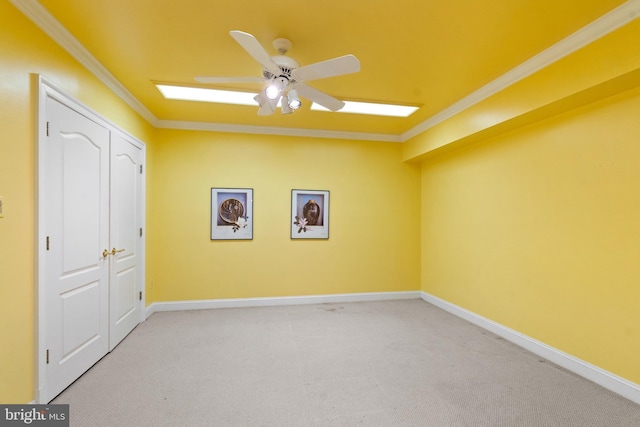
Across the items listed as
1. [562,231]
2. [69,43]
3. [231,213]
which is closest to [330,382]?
[562,231]

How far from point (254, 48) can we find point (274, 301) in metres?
3.60

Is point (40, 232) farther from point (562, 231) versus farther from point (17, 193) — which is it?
point (562, 231)

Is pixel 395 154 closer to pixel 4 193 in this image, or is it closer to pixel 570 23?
pixel 570 23

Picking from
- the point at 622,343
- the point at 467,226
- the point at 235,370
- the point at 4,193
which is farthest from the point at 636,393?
the point at 4,193

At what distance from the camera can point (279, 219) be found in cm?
457

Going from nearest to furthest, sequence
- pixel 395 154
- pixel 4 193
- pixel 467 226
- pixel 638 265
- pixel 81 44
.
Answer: pixel 4 193
pixel 638 265
pixel 81 44
pixel 467 226
pixel 395 154

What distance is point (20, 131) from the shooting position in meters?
1.85

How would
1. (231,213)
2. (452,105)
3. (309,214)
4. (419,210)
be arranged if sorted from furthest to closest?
(419,210) → (309,214) → (231,213) → (452,105)

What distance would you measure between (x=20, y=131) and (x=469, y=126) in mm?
3971

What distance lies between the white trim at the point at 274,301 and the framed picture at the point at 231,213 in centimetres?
95

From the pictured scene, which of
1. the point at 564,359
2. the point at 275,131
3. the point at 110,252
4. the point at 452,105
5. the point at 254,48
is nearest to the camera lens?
the point at 254,48

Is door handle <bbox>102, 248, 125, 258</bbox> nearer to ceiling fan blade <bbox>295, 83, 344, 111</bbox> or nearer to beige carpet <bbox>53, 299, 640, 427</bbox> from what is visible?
beige carpet <bbox>53, 299, 640, 427</bbox>

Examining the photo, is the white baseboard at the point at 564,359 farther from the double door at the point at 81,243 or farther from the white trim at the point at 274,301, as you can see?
the double door at the point at 81,243

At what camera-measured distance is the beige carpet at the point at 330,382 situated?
6.63 ft
